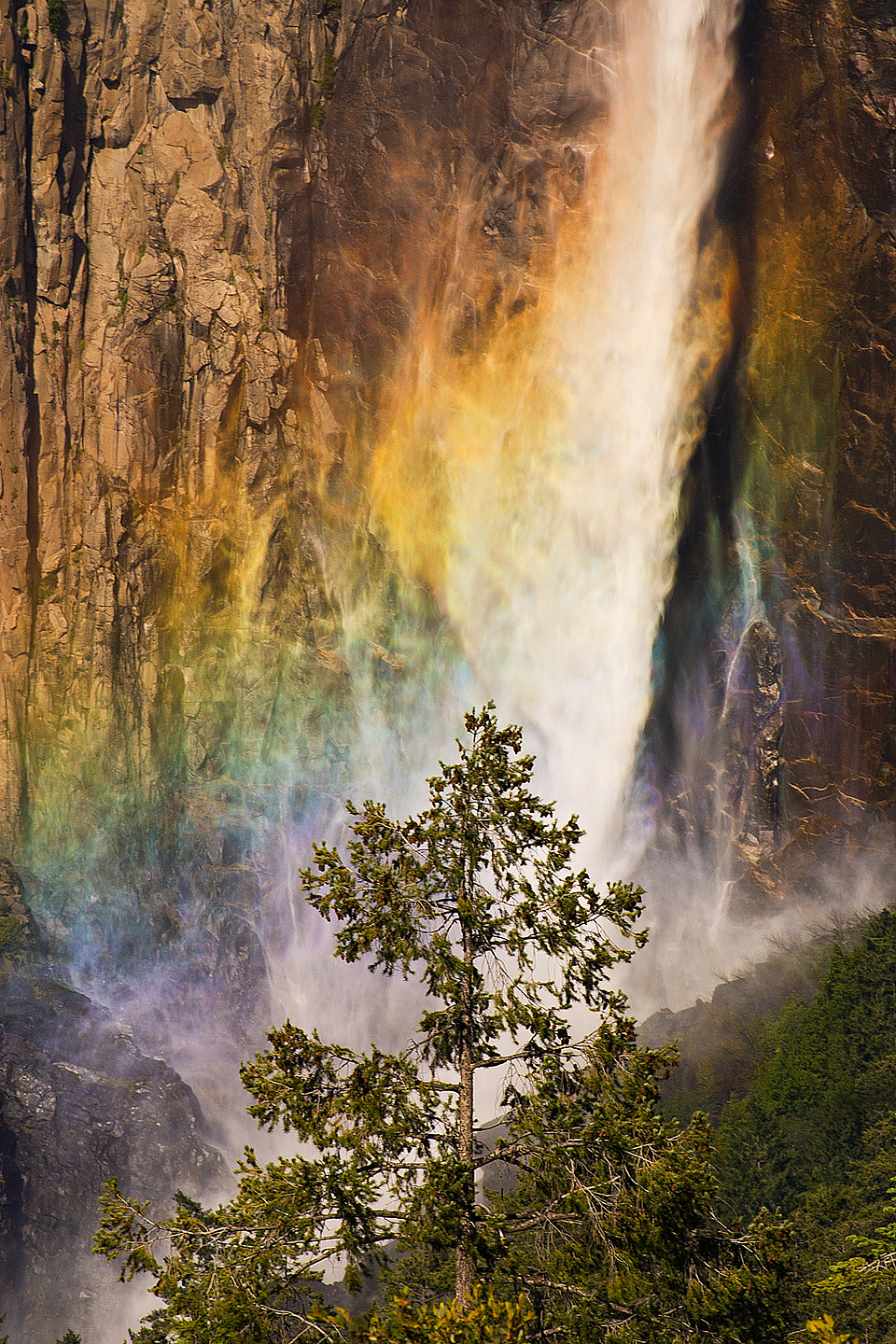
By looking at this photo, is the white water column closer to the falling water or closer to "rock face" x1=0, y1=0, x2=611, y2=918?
the falling water

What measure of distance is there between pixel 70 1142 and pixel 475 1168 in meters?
28.7

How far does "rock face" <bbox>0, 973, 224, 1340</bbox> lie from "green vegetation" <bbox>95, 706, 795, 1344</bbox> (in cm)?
2697

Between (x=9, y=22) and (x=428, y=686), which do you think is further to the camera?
(x=428, y=686)

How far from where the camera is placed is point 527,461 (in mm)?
33906

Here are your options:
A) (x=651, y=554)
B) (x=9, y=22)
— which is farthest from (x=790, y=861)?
(x=9, y=22)

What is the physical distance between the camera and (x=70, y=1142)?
32.4 meters

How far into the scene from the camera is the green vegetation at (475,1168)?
23.3 feet

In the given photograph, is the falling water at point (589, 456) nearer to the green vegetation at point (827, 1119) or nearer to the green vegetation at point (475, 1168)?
the green vegetation at point (827, 1119)

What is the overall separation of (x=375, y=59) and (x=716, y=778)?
22818mm

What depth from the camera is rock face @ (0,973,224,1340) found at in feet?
101

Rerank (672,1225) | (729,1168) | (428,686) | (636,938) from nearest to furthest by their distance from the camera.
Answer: (672,1225), (636,938), (729,1168), (428,686)

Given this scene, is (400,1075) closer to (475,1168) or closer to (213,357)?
(475,1168)

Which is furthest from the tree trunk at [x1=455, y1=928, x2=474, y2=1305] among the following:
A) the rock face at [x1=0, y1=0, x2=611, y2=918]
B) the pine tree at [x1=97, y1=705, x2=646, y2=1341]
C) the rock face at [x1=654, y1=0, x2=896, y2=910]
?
the rock face at [x1=0, y1=0, x2=611, y2=918]

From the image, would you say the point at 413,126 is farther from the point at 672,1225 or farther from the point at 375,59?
the point at 672,1225
